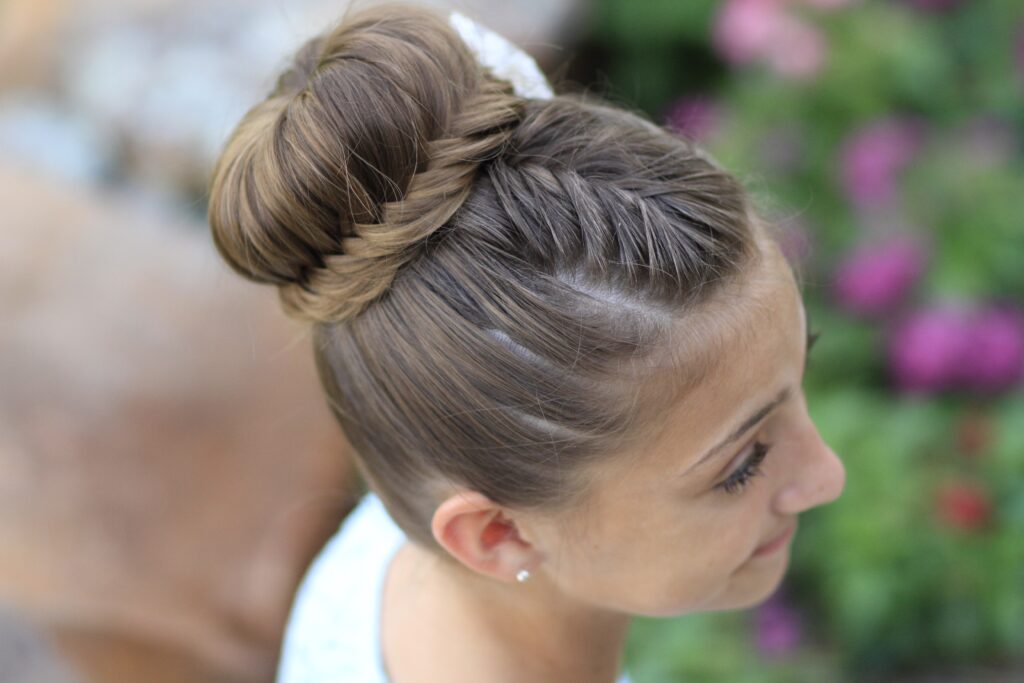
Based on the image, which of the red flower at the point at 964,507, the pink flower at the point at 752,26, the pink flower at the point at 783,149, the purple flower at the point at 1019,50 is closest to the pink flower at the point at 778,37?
the pink flower at the point at 752,26

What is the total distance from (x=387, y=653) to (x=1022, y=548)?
56.3 inches

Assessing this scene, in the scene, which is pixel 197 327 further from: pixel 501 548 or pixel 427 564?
pixel 501 548

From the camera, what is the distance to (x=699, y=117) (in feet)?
9.95

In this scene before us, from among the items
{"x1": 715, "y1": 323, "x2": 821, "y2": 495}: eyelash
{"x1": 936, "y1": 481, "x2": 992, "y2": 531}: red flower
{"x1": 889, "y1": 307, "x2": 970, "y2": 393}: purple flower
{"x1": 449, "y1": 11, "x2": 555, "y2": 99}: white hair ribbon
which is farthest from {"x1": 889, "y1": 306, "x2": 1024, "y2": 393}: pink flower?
{"x1": 449, "y1": 11, "x2": 555, "y2": 99}: white hair ribbon

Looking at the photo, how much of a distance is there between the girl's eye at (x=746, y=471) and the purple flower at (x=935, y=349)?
1.29m

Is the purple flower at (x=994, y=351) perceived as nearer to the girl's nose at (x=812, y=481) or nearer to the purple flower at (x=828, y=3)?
the purple flower at (x=828, y=3)

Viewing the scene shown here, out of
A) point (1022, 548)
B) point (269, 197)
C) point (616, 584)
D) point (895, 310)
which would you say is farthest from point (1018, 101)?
point (269, 197)

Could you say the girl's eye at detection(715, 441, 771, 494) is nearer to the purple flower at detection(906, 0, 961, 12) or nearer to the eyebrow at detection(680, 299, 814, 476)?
the eyebrow at detection(680, 299, 814, 476)

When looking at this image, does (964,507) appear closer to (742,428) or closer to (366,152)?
(742,428)

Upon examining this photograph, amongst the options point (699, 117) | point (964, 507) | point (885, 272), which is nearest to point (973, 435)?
point (964, 507)

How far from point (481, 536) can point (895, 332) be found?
5.24 feet

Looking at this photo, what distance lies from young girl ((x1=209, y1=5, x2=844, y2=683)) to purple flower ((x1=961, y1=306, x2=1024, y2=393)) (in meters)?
1.26

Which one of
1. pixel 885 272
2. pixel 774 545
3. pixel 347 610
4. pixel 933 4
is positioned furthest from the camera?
pixel 933 4

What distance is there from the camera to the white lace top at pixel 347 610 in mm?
1341
